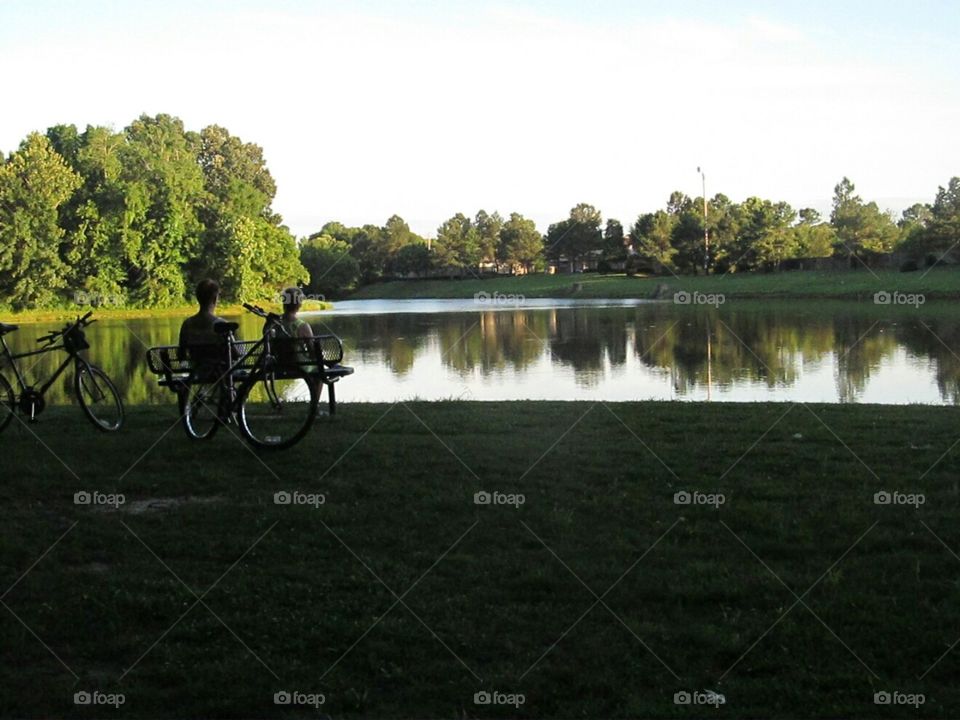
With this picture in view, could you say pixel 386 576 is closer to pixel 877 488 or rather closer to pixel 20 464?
pixel 877 488

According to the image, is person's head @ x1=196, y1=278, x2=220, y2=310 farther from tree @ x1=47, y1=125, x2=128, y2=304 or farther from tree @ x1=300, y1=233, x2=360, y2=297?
tree @ x1=47, y1=125, x2=128, y2=304

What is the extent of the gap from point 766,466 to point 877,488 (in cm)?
102

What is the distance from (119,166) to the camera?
67.6 meters

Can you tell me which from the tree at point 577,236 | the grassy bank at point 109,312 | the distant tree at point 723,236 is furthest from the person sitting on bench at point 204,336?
the tree at point 577,236

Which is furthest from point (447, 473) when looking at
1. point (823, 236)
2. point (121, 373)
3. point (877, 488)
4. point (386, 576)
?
point (823, 236)

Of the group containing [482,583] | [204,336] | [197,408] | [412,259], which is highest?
[412,259]

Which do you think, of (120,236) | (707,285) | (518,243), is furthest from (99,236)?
(707,285)

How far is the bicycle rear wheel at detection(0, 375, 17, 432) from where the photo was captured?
9773mm

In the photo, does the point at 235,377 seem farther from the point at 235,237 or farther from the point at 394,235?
the point at 394,235

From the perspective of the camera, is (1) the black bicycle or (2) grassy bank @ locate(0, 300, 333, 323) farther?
(2) grassy bank @ locate(0, 300, 333, 323)

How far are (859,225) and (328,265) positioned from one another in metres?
35.6

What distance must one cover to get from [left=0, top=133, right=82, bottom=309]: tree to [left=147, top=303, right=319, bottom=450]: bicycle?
53.8m

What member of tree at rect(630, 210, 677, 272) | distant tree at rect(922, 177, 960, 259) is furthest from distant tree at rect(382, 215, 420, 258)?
distant tree at rect(922, 177, 960, 259)

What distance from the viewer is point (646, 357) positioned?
77.0 feet
